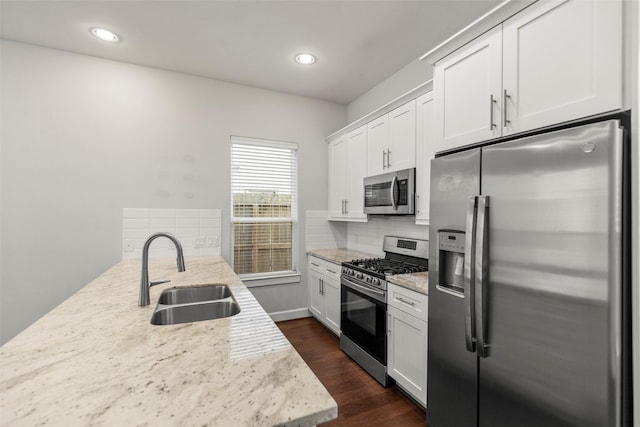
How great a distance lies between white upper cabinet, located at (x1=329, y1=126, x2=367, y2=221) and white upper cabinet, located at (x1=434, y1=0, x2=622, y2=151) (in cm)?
142

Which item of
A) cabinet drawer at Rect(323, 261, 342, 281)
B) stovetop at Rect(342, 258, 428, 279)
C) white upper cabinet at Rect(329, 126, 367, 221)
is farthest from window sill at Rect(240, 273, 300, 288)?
stovetop at Rect(342, 258, 428, 279)

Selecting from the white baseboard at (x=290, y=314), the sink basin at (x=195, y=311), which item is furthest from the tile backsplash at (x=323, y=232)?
the sink basin at (x=195, y=311)

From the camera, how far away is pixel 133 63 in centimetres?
311

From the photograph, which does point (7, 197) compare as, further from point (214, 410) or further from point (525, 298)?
point (525, 298)

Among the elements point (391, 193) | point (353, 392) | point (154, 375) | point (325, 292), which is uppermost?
point (391, 193)

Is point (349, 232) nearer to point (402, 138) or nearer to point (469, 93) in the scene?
point (402, 138)

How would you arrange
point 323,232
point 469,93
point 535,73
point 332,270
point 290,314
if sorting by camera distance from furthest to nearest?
point 323,232, point 290,314, point 332,270, point 469,93, point 535,73

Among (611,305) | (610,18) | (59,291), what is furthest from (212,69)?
(611,305)

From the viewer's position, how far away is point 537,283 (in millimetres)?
1258

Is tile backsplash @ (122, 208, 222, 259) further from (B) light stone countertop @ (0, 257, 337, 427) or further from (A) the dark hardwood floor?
(B) light stone countertop @ (0, 257, 337, 427)

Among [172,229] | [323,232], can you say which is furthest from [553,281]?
[172,229]

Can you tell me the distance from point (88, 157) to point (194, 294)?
2.10 meters

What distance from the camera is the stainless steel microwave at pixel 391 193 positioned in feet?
8.22

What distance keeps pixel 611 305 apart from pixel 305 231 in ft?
10.3
